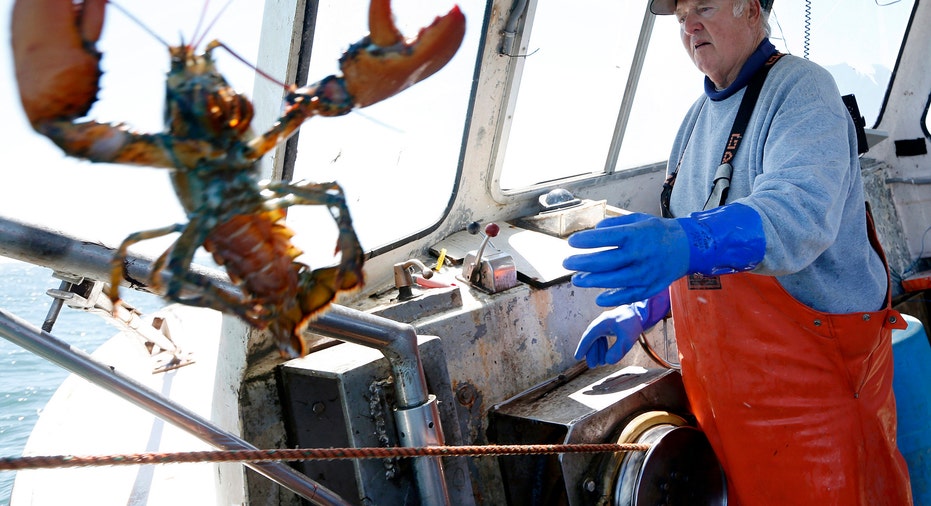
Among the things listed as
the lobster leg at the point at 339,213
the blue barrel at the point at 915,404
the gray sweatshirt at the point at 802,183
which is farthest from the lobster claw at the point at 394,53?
the blue barrel at the point at 915,404

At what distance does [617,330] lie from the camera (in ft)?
7.98

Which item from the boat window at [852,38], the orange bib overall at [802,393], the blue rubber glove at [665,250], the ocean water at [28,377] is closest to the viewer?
the blue rubber glove at [665,250]

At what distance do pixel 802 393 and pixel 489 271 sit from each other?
109 cm

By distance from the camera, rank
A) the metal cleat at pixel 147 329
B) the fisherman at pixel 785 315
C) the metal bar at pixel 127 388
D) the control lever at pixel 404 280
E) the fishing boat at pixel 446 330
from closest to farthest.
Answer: the metal bar at pixel 127 388 < the fishing boat at pixel 446 330 < the fisherman at pixel 785 315 < the metal cleat at pixel 147 329 < the control lever at pixel 404 280

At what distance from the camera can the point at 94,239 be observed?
1101mm

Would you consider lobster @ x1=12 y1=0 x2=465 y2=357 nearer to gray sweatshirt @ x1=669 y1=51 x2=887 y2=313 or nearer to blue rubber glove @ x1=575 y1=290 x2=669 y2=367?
gray sweatshirt @ x1=669 y1=51 x2=887 y2=313

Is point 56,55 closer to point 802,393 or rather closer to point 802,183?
point 802,183

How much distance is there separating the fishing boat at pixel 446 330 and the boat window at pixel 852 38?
43mm

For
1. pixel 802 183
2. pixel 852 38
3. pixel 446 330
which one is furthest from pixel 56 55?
pixel 852 38

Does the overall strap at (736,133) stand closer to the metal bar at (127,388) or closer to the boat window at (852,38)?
the metal bar at (127,388)

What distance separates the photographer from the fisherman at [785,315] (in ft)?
5.90

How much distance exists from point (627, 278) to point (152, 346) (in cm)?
279

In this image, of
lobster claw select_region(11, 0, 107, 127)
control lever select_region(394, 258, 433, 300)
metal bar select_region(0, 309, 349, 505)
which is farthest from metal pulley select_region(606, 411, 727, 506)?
lobster claw select_region(11, 0, 107, 127)

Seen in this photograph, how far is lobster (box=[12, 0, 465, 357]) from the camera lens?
0.65 m
